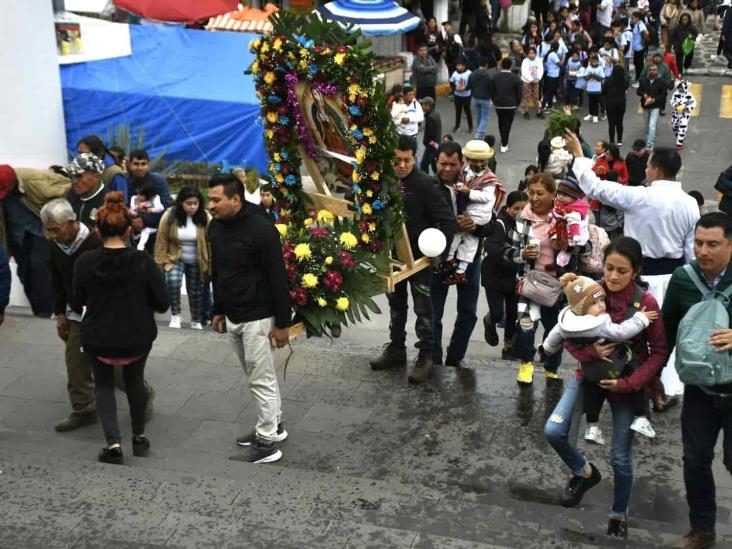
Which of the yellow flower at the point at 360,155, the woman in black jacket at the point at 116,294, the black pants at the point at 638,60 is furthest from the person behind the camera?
the black pants at the point at 638,60

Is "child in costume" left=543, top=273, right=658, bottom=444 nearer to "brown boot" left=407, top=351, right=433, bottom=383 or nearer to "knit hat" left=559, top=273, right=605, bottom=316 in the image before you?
"knit hat" left=559, top=273, right=605, bottom=316

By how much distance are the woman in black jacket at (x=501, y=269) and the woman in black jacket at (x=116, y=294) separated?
2.78 meters

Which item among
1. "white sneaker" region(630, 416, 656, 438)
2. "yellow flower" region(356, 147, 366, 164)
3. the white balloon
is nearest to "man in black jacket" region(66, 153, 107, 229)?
"yellow flower" region(356, 147, 366, 164)

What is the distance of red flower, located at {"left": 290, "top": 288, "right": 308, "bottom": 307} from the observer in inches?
255

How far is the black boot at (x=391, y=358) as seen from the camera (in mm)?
7727

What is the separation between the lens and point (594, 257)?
22.7 ft

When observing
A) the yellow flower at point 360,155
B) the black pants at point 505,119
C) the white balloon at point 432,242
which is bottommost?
the black pants at point 505,119

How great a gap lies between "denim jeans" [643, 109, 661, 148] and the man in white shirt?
4.62 metres

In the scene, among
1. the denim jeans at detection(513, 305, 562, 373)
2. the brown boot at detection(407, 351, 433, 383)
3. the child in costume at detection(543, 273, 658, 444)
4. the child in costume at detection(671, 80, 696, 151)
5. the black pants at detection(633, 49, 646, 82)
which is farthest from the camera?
the black pants at detection(633, 49, 646, 82)

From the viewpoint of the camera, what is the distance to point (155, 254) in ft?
31.5

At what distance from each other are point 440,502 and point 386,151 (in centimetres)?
237

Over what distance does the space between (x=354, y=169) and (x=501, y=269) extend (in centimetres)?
166

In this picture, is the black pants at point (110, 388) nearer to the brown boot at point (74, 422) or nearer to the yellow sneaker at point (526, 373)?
the brown boot at point (74, 422)

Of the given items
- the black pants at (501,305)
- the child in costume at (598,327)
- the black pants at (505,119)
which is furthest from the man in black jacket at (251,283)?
the black pants at (505,119)
